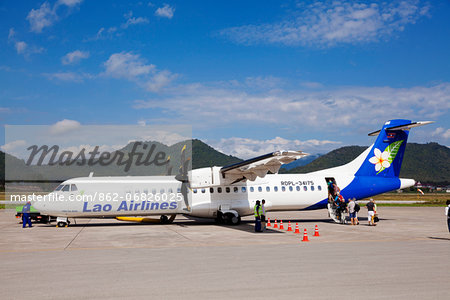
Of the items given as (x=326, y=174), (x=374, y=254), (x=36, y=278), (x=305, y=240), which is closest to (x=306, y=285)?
(x=374, y=254)

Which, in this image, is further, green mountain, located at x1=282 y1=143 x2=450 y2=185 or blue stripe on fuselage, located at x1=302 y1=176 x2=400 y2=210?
green mountain, located at x1=282 y1=143 x2=450 y2=185

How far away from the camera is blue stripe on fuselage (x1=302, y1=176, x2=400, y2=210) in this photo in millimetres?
22234

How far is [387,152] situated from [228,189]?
32.3 ft

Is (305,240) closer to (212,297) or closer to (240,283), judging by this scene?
(240,283)

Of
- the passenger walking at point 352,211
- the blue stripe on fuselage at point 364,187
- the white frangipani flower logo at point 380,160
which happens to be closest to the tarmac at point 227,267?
the passenger walking at point 352,211

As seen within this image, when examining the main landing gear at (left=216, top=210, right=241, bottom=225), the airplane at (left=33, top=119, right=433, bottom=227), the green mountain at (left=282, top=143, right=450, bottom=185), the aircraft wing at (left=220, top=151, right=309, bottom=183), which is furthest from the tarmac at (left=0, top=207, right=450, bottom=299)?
the green mountain at (left=282, top=143, right=450, bottom=185)

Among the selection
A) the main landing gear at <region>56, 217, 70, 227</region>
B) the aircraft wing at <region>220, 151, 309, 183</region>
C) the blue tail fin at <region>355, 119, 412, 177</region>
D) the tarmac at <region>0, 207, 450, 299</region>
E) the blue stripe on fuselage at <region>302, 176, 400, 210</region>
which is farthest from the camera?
the blue tail fin at <region>355, 119, 412, 177</region>

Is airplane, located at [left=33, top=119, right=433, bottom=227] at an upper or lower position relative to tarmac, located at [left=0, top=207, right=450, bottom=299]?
upper

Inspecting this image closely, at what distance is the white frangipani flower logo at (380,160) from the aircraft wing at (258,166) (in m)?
7.52

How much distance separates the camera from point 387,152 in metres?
23.2

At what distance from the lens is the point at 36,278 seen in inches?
312

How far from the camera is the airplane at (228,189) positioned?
1936 centimetres

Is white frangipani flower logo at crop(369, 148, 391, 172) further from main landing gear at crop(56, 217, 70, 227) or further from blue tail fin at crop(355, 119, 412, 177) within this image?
main landing gear at crop(56, 217, 70, 227)

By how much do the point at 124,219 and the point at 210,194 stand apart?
6040 mm
